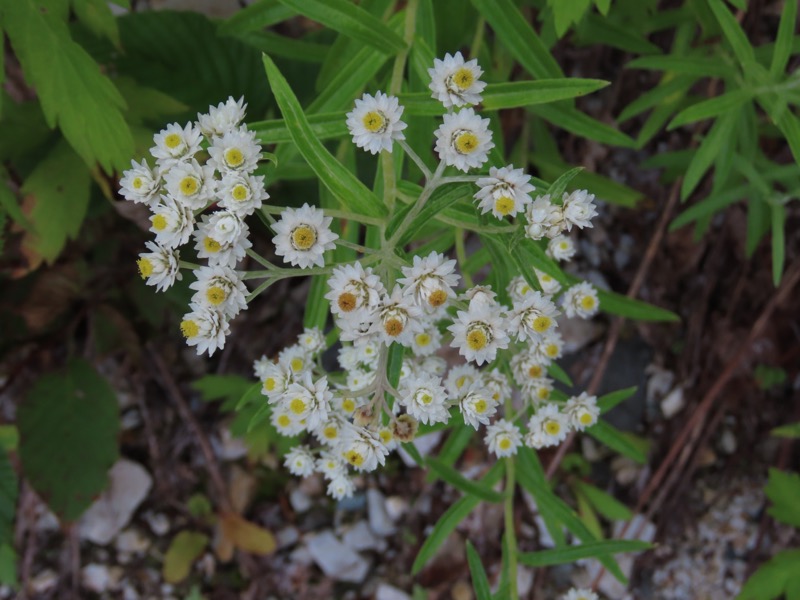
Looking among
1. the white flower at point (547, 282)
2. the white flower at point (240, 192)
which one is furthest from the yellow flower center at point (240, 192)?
the white flower at point (547, 282)

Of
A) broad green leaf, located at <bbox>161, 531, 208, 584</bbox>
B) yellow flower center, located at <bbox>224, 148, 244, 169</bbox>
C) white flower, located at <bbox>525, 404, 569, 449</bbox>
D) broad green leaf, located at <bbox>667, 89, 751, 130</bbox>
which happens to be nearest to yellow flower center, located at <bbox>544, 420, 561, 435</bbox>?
white flower, located at <bbox>525, 404, 569, 449</bbox>

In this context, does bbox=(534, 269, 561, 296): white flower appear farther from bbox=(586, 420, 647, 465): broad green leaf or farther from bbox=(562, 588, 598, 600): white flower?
bbox=(562, 588, 598, 600): white flower

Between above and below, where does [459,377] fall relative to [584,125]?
below

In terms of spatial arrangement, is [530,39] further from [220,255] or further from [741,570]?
[741,570]

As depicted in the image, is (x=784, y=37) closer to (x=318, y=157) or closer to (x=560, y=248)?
(x=560, y=248)

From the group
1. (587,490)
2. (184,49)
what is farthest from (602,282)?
(184,49)

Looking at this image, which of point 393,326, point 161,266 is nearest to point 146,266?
point 161,266
